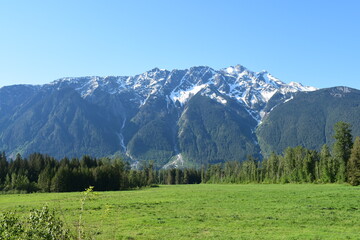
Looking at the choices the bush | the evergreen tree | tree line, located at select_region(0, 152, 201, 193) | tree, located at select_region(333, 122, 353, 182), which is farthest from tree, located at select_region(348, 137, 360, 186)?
the bush

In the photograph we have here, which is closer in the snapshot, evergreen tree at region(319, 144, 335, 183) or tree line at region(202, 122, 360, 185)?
tree line at region(202, 122, 360, 185)

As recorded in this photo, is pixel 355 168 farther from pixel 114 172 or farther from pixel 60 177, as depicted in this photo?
pixel 60 177

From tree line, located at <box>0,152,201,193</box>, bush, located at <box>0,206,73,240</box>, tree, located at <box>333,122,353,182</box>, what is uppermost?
tree, located at <box>333,122,353,182</box>

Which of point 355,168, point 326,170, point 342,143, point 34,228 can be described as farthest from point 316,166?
point 34,228

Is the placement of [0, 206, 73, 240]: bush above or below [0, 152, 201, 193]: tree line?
above

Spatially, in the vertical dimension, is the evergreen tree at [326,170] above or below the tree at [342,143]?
below

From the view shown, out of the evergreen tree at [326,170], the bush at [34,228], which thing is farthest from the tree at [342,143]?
the bush at [34,228]

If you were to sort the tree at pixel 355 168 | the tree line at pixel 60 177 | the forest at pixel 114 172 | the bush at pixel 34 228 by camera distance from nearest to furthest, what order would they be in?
the bush at pixel 34 228, the tree at pixel 355 168, the forest at pixel 114 172, the tree line at pixel 60 177

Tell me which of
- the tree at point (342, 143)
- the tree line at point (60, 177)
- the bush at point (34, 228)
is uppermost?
the tree at point (342, 143)

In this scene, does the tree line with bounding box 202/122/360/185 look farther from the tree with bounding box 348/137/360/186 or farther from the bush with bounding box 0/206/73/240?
the bush with bounding box 0/206/73/240

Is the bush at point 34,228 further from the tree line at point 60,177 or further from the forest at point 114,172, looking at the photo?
the tree line at point 60,177

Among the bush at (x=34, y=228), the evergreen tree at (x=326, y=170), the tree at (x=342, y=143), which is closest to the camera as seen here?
the bush at (x=34, y=228)

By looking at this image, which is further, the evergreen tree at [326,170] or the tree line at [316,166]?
the evergreen tree at [326,170]

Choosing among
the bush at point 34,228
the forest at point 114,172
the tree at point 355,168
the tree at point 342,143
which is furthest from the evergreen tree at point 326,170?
the bush at point 34,228
